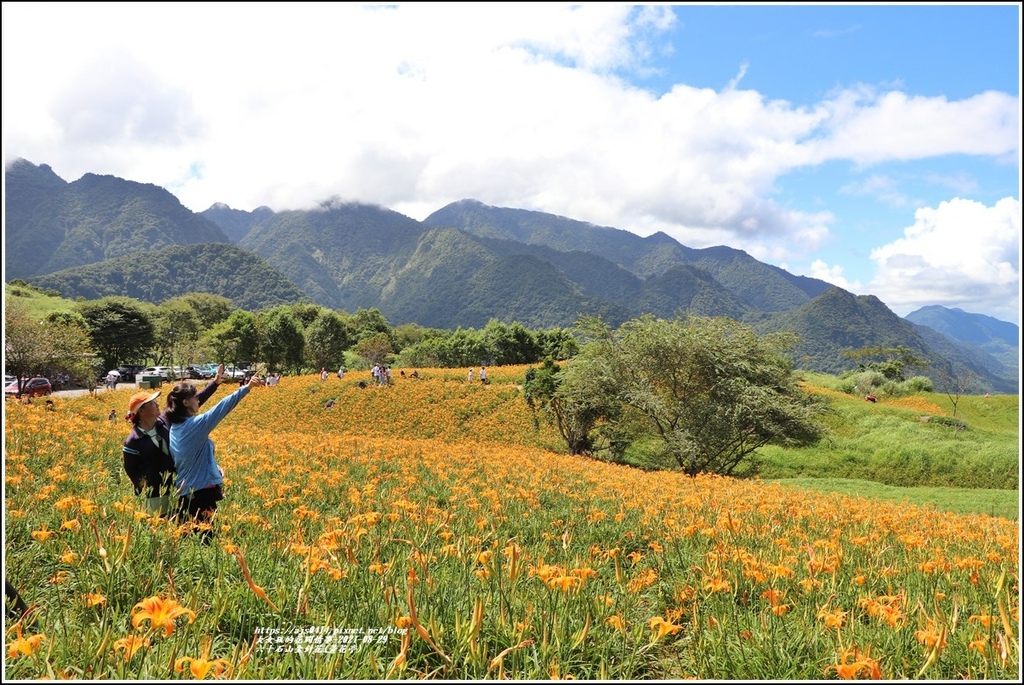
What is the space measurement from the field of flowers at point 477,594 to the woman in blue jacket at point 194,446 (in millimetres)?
397

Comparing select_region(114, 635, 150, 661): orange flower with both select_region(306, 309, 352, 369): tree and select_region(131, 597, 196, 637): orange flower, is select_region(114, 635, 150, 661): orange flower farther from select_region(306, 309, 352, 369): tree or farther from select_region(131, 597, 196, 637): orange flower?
select_region(306, 309, 352, 369): tree

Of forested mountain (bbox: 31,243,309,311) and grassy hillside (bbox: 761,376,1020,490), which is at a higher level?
forested mountain (bbox: 31,243,309,311)

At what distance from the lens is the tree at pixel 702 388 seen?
15133 mm

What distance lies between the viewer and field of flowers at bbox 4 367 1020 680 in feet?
5.93

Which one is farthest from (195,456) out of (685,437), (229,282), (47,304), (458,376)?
(229,282)

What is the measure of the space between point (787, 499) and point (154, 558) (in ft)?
21.5

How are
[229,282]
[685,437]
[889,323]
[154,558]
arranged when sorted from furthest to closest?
[889,323]
[229,282]
[685,437]
[154,558]

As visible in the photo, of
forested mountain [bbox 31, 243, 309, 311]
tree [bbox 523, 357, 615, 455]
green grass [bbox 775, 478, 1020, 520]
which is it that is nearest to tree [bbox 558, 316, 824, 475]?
tree [bbox 523, 357, 615, 455]

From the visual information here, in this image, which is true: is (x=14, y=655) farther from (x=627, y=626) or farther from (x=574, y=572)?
(x=627, y=626)

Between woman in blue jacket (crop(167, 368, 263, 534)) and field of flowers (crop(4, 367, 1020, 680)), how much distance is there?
397 millimetres

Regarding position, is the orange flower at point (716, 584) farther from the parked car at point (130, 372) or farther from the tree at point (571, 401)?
the parked car at point (130, 372)

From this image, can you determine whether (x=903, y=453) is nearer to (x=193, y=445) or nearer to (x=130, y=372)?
(x=193, y=445)

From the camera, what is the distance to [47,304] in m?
54.2

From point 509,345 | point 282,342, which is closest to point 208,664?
point 282,342
